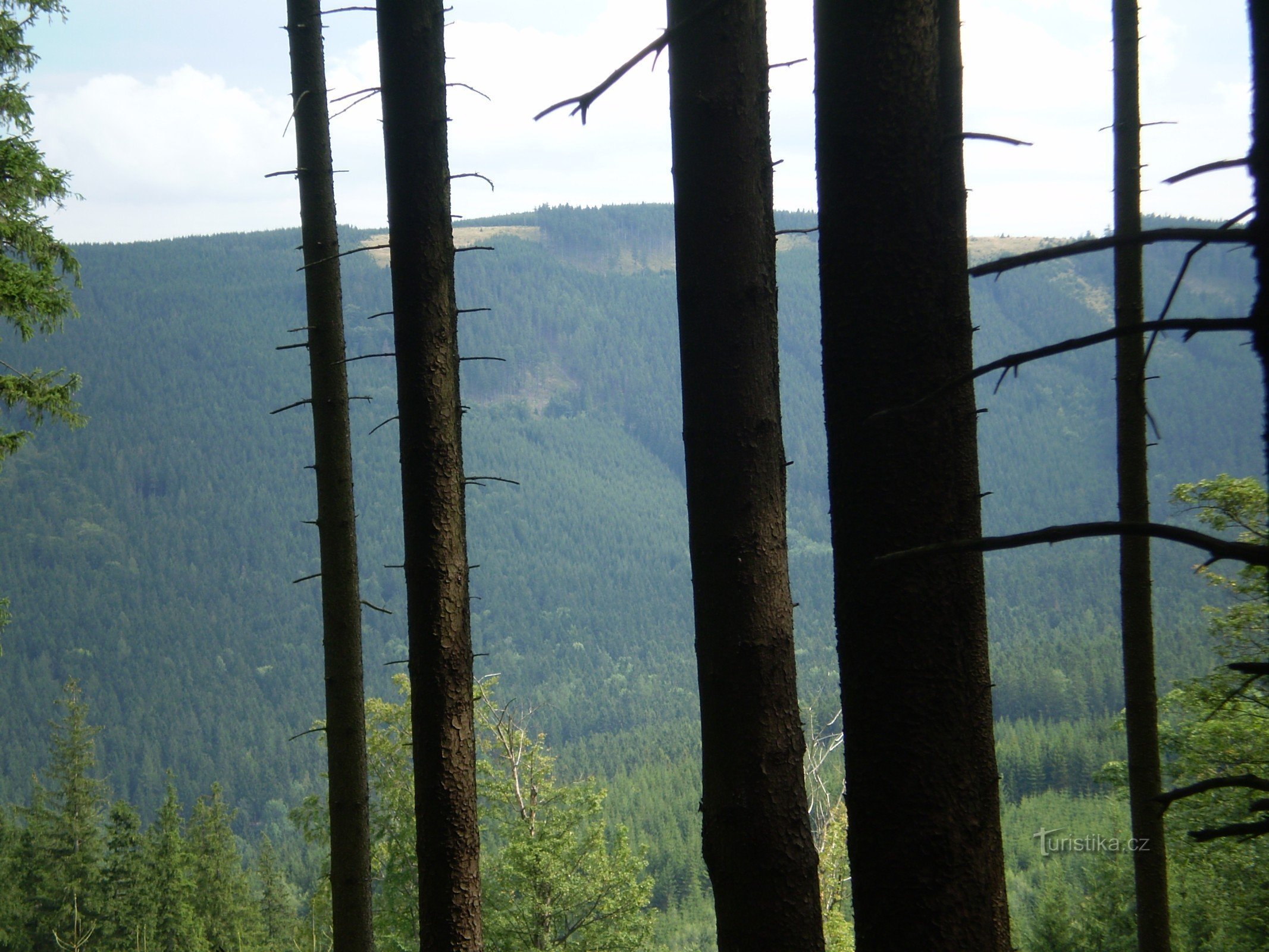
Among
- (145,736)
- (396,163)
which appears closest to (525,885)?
(396,163)

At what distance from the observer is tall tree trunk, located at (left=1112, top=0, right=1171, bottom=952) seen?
6.14 m

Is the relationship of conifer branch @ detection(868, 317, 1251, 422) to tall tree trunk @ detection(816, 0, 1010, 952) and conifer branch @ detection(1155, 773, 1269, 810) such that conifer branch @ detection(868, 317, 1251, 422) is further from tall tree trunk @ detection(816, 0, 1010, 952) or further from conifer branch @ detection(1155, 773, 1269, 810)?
conifer branch @ detection(1155, 773, 1269, 810)

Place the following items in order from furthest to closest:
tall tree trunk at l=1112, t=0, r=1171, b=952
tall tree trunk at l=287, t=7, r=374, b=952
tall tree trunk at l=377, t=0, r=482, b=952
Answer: tall tree trunk at l=1112, t=0, r=1171, b=952, tall tree trunk at l=287, t=7, r=374, b=952, tall tree trunk at l=377, t=0, r=482, b=952

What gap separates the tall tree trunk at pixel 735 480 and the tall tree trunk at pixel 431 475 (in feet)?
6.19

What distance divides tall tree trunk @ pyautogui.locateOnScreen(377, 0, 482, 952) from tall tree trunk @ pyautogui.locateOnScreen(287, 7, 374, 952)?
3.10 feet

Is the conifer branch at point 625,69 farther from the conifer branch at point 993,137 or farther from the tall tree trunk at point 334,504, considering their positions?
the tall tree trunk at point 334,504

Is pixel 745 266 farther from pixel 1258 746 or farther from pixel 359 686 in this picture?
pixel 1258 746

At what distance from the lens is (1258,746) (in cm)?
999

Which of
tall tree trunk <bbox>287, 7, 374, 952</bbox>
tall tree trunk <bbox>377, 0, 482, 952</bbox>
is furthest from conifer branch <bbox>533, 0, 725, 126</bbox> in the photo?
tall tree trunk <bbox>287, 7, 374, 952</bbox>

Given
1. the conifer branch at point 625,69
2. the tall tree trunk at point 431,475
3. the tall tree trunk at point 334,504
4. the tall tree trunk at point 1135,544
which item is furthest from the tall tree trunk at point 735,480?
the tall tree trunk at point 1135,544

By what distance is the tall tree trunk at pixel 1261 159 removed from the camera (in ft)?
3.85

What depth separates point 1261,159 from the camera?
119cm

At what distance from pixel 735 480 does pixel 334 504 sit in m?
3.22

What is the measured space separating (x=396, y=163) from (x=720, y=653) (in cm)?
288
